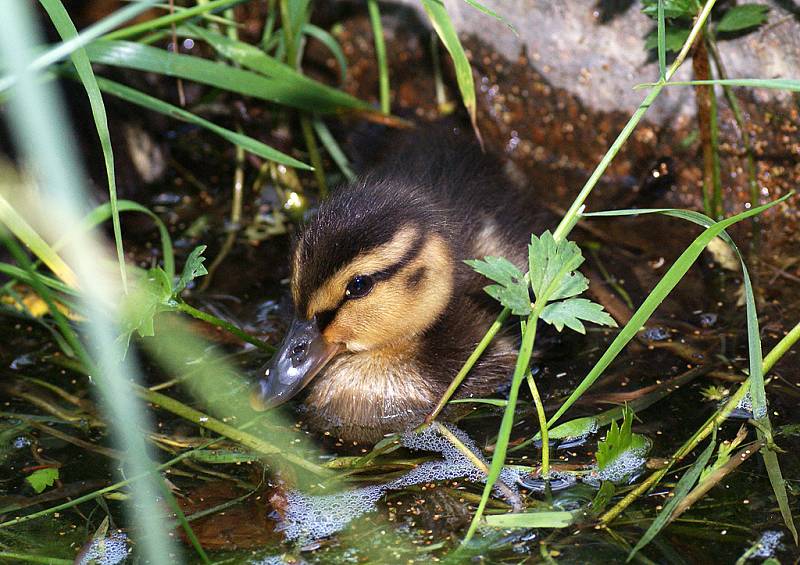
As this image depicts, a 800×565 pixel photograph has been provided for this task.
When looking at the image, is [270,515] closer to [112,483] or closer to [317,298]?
[112,483]

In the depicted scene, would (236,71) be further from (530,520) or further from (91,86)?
(530,520)

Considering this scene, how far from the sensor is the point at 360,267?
2.50 m

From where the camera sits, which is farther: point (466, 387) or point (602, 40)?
point (602, 40)

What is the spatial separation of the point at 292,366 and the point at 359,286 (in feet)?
0.87

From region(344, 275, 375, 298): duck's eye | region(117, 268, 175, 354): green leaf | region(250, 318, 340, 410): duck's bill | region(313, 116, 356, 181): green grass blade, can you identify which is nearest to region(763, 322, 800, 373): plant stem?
region(344, 275, 375, 298): duck's eye

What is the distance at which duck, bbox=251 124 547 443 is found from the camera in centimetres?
251

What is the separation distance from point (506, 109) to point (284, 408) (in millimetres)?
1621

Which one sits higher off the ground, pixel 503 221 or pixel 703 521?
pixel 503 221

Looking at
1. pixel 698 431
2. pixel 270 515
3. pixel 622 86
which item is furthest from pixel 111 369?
pixel 622 86

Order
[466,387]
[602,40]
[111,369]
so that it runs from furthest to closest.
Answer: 1. [602,40]
2. [466,387]
3. [111,369]

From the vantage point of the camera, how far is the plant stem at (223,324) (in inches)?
88.3

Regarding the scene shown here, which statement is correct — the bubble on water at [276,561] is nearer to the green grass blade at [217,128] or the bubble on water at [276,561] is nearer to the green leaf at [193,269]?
the green leaf at [193,269]

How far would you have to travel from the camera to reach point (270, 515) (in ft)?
7.22

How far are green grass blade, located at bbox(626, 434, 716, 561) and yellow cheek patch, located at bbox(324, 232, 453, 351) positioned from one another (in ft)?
2.71
